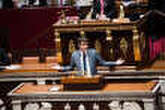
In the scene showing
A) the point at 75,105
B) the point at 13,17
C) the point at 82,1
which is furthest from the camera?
the point at 13,17

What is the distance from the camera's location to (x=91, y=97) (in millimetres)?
8680

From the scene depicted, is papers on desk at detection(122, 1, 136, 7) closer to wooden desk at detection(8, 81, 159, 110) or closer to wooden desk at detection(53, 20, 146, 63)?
wooden desk at detection(53, 20, 146, 63)

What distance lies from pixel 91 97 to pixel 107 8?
3.76 m

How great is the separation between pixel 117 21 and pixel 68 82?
282 centimetres

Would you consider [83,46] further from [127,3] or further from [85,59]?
[127,3]

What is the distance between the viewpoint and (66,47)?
37.9 feet

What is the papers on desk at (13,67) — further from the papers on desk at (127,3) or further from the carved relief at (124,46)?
the papers on desk at (127,3)

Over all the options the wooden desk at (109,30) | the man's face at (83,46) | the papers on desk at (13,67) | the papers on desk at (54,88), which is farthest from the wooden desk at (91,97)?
the papers on desk at (13,67)

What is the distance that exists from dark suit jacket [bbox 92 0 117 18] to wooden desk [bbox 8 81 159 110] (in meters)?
3.01

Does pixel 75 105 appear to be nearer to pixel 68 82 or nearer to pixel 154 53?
pixel 68 82

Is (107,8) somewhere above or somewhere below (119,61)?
above

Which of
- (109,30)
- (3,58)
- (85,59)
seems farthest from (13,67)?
(85,59)

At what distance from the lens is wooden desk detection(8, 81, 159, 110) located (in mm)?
8484

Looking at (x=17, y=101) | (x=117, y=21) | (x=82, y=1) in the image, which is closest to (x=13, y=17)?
(x=82, y=1)
